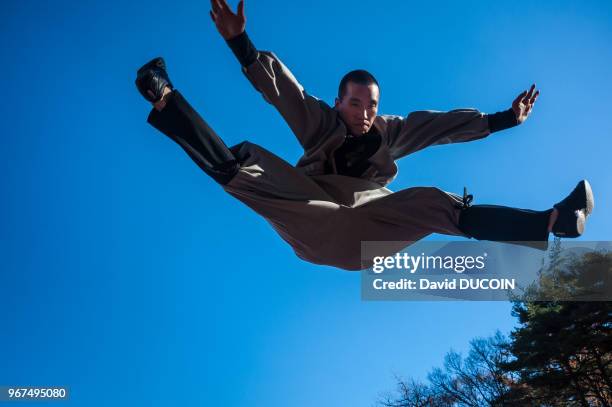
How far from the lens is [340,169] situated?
154 inches

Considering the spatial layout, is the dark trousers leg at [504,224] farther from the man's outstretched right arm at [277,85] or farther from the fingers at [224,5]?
the fingers at [224,5]

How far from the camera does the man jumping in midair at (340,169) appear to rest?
3123 millimetres

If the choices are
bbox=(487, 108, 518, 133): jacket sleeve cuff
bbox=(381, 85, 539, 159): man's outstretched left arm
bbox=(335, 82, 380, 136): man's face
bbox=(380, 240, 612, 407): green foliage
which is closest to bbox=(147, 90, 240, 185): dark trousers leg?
bbox=(335, 82, 380, 136): man's face

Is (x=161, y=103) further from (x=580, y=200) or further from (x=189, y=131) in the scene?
(x=580, y=200)

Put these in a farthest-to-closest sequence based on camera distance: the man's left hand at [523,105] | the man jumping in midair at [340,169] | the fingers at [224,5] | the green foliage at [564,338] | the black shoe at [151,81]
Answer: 1. the green foliage at [564,338]
2. the man's left hand at [523,105]
3. the fingers at [224,5]
4. the man jumping in midair at [340,169]
5. the black shoe at [151,81]

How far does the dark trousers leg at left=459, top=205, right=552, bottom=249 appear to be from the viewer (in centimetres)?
319

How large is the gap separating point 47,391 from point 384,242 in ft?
29.6

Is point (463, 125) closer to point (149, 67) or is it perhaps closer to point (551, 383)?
point (149, 67)

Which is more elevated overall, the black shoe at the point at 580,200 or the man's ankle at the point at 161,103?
the man's ankle at the point at 161,103

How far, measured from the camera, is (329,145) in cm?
374

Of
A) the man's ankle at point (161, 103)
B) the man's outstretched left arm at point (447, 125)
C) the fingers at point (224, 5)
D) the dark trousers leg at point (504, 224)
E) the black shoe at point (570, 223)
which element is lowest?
the black shoe at point (570, 223)

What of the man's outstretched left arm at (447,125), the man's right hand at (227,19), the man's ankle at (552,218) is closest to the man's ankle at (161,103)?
the man's right hand at (227,19)

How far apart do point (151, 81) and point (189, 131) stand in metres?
0.33

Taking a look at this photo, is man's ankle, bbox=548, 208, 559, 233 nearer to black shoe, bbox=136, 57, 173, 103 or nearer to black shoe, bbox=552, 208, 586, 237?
black shoe, bbox=552, 208, 586, 237
